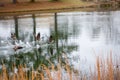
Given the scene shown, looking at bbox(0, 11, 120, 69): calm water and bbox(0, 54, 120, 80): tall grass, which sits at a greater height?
bbox(0, 54, 120, 80): tall grass

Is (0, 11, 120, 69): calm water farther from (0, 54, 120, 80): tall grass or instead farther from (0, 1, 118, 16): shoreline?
(0, 1, 118, 16): shoreline

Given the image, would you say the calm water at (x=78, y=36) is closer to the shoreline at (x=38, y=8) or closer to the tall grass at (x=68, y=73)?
the tall grass at (x=68, y=73)

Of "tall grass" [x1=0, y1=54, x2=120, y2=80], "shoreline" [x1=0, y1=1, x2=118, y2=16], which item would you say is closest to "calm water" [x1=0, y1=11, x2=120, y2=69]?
"tall grass" [x1=0, y1=54, x2=120, y2=80]

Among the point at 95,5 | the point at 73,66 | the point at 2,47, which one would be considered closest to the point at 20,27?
the point at 2,47

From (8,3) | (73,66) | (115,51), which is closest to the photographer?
(73,66)

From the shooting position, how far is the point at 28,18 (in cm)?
4075

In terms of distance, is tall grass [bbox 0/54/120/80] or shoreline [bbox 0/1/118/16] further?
shoreline [bbox 0/1/118/16]

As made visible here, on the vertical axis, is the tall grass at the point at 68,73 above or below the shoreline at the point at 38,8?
above

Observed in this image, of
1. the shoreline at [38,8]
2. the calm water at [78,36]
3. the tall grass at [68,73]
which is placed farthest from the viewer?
the shoreline at [38,8]

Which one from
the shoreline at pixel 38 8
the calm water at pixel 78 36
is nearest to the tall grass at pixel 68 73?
the calm water at pixel 78 36

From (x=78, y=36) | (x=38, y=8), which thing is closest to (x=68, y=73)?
(x=78, y=36)

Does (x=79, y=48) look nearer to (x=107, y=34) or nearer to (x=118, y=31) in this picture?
(x=107, y=34)

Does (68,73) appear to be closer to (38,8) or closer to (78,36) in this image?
(78,36)

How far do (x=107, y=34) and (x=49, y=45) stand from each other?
5642 mm
